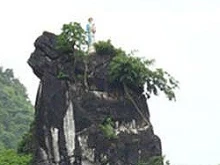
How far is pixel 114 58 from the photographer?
20.4 m

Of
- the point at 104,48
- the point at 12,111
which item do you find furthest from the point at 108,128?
the point at 12,111

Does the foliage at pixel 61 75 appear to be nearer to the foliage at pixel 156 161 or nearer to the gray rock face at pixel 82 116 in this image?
the gray rock face at pixel 82 116

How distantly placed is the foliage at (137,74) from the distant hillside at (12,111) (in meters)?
23.9

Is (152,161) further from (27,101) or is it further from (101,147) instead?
(27,101)

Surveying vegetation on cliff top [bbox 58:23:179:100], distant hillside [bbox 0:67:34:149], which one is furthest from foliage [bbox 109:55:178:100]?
distant hillside [bbox 0:67:34:149]

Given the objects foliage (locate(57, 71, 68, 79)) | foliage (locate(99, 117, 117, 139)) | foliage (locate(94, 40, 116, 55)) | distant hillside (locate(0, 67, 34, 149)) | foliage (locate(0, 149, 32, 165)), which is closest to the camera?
foliage (locate(99, 117, 117, 139))

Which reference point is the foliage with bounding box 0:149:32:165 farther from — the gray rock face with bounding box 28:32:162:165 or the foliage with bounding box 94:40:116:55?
the foliage with bounding box 94:40:116:55

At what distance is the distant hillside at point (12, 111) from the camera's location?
1801 inches

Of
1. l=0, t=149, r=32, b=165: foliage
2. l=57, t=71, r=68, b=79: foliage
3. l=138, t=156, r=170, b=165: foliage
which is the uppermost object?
l=57, t=71, r=68, b=79: foliage

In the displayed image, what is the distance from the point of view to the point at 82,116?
19.9 m

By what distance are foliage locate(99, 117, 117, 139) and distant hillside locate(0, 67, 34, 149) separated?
24.0 metres

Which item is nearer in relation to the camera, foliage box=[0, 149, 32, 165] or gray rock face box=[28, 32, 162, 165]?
gray rock face box=[28, 32, 162, 165]

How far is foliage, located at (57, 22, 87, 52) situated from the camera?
2020cm

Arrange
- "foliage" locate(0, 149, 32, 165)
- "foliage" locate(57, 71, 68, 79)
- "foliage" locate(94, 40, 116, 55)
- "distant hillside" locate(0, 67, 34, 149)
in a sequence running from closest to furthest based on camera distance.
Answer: "foliage" locate(57, 71, 68, 79) < "foliage" locate(94, 40, 116, 55) < "foliage" locate(0, 149, 32, 165) < "distant hillside" locate(0, 67, 34, 149)
